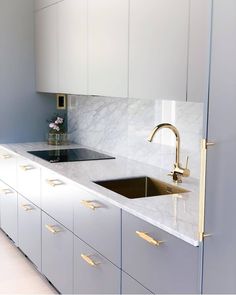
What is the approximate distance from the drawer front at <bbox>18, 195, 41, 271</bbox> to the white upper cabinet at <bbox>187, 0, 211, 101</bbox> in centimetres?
159

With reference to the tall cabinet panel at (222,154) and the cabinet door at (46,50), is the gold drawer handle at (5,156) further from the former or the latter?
the tall cabinet panel at (222,154)

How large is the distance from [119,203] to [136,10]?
3.38 ft

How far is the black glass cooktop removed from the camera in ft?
10.5

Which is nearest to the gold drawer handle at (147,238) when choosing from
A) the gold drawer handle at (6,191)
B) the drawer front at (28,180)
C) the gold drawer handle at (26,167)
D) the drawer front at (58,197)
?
the drawer front at (58,197)

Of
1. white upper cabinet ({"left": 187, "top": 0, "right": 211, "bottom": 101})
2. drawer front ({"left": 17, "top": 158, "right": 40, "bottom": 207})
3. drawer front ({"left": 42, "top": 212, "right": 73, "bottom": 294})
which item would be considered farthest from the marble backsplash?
drawer front ({"left": 42, "top": 212, "right": 73, "bottom": 294})

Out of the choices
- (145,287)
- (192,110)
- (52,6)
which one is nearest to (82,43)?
(52,6)

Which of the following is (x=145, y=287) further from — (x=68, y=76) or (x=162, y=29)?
(x=68, y=76)

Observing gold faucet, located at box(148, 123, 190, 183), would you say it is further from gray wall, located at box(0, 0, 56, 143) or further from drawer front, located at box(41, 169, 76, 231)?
gray wall, located at box(0, 0, 56, 143)

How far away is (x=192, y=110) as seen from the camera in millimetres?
2541

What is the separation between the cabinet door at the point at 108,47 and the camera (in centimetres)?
249

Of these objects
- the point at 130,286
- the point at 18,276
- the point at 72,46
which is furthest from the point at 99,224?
the point at 72,46

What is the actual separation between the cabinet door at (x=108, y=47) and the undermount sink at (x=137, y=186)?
506 millimetres

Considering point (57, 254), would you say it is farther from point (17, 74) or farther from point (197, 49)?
point (17, 74)

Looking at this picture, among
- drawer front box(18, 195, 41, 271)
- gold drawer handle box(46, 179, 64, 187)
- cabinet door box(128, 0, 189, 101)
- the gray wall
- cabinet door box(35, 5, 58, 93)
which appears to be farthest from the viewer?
the gray wall
